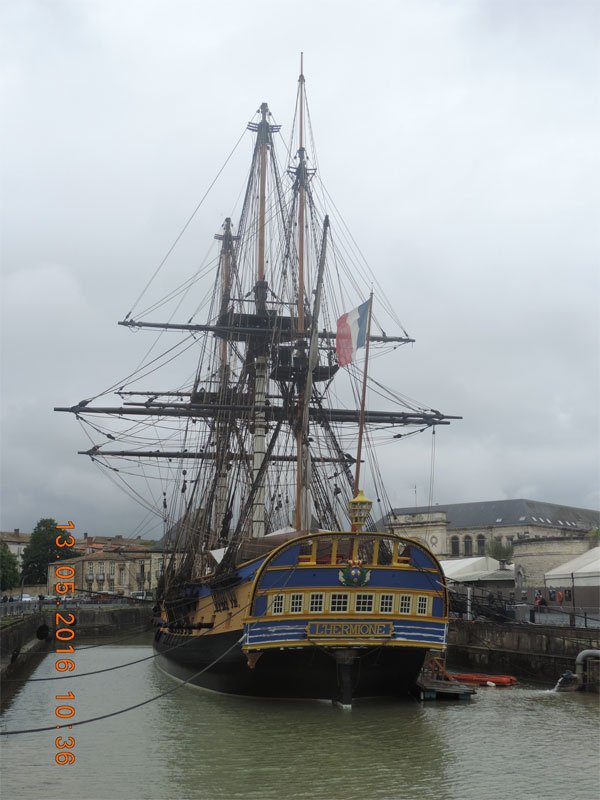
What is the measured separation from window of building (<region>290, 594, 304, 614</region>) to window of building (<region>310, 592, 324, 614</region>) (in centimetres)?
24

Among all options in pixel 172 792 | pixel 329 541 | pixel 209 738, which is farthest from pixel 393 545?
pixel 172 792

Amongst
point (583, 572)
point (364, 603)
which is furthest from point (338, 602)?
point (583, 572)

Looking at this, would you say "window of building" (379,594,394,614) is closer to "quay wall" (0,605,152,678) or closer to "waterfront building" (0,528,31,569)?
"quay wall" (0,605,152,678)

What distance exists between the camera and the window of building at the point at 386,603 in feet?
68.1

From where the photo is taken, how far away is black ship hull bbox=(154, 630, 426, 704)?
67.1ft

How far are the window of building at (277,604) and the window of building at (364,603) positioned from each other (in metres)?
1.82

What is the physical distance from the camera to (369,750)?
16156 millimetres

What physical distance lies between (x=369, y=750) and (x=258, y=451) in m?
19.0

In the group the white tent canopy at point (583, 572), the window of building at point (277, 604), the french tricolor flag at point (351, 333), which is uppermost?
the french tricolor flag at point (351, 333)

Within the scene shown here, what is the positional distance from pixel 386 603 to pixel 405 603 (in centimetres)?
57

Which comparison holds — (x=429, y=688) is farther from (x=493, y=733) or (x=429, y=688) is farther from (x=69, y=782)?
(x=69, y=782)

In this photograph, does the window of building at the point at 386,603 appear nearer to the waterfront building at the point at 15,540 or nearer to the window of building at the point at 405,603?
the window of building at the point at 405,603

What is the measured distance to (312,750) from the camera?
16109 millimetres
